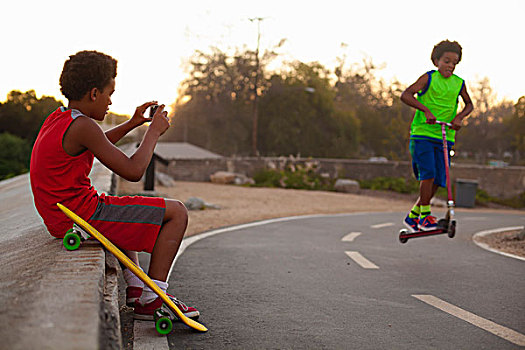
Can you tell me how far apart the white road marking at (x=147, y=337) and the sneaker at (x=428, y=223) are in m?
3.58

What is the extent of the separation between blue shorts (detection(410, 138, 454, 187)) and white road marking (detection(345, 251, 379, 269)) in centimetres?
106

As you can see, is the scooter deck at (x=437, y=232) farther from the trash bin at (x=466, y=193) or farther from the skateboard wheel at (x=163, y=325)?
the trash bin at (x=466, y=193)

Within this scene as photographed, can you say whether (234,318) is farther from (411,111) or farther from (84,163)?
(411,111)

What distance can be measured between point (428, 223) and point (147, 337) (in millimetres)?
3785

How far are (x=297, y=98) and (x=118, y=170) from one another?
53.0m

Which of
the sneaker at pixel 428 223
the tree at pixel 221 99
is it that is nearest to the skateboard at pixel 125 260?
the sneaker at pixel 428 223

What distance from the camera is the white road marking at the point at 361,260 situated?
6.34 meters

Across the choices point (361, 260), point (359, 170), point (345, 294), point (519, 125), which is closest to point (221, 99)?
point (519, 125)

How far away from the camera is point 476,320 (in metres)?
4.11

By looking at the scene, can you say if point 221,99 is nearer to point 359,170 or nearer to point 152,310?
point 359,170

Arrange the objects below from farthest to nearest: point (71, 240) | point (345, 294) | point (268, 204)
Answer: point (268, 204)
point (345, 294)
point (71, 240)

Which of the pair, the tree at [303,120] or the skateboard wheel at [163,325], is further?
the tree at [303,120]

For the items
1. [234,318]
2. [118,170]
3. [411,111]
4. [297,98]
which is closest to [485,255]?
[234,318]

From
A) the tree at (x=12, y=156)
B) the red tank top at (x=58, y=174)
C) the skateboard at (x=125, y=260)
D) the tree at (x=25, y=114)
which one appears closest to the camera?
the skateboard at (x=125, y=260)
